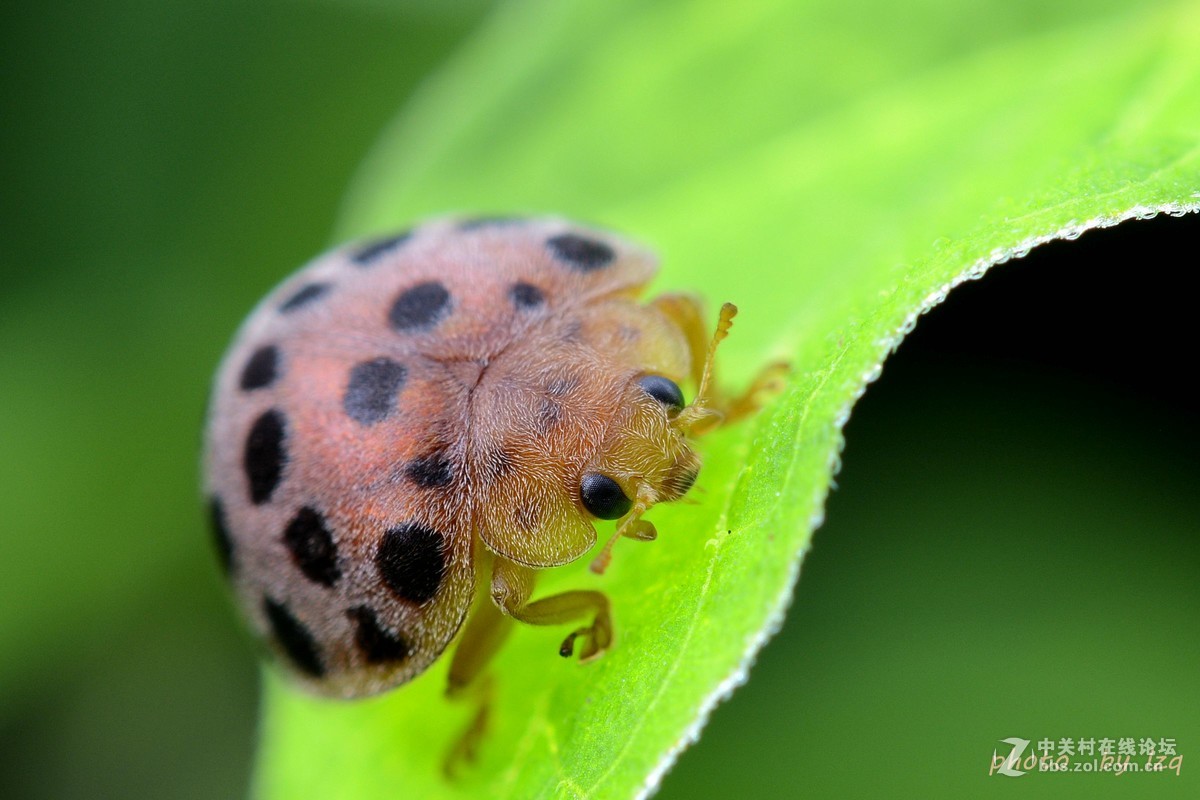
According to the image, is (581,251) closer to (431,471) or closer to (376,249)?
(376,249)

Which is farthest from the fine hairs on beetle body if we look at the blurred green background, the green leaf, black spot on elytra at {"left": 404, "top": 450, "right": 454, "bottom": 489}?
the blurred green background

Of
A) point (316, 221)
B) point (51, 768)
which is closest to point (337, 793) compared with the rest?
point (51, 768)

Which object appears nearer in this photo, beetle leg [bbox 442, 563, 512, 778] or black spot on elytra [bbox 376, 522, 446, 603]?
black spot on elytra [bbox 376, 522, 446, 603]

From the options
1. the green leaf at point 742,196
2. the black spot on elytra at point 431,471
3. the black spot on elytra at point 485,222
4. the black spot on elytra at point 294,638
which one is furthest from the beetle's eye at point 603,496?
the black spot on elytra at point 485,222

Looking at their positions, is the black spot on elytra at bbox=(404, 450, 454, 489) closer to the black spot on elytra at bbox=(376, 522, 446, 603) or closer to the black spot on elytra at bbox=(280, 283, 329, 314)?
the black spot on elytra at bbox=(376, 522, 446, 603)

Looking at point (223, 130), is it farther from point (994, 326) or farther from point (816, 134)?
point (994, 326)
